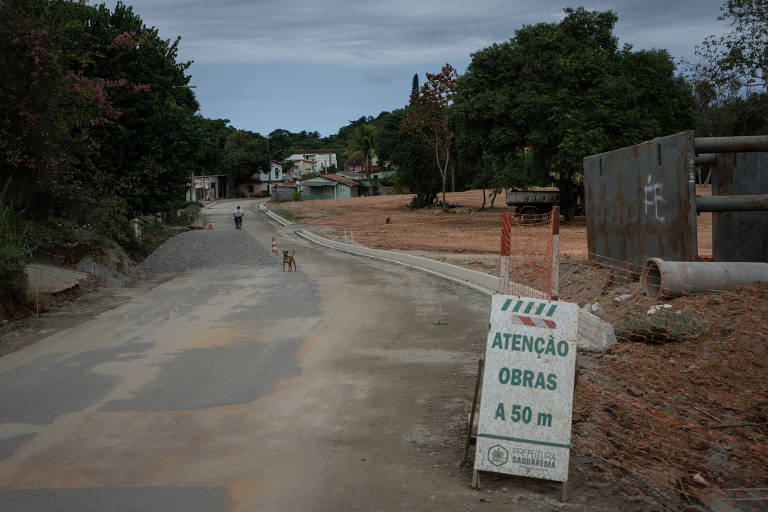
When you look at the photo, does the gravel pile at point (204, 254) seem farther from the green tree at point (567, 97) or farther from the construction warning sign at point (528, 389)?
the construction warning sign at point (528, 389)

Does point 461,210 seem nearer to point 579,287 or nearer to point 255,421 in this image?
point 579,287

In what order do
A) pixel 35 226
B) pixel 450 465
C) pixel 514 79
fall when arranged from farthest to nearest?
pixel 514 79 < pixel 35 226 < pixel 450 465

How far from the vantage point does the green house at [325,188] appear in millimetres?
100125

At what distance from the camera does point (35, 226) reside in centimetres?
1855

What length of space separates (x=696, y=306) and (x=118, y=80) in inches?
811

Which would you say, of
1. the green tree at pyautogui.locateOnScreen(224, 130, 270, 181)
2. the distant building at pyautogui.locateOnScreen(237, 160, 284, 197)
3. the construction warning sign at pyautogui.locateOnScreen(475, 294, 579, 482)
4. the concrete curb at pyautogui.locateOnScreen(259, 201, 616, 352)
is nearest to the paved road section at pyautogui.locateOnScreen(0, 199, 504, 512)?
the construction warning sign at pyautogui.locateOnScreen(475, 294, 579, 482)

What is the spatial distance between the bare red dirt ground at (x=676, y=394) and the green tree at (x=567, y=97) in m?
24.0

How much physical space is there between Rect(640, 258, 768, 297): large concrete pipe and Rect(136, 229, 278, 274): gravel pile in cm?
1659

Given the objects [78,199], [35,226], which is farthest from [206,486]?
[78,199]

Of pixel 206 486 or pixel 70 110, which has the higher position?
pixel 70 110

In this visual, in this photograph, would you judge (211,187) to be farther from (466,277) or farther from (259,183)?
(466,277)

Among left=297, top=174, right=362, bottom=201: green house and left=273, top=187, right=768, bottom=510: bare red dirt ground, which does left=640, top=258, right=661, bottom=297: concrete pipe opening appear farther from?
left=297, top=174, right=362, bottom=201: green house

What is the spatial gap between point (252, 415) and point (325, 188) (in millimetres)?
95660

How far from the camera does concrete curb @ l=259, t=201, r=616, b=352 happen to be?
32.4ft
